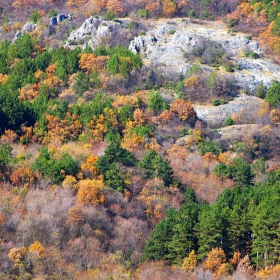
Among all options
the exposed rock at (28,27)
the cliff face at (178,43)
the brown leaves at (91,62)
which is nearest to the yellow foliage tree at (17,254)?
the brown leaves at (91,62)

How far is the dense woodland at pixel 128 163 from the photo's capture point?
6044cm

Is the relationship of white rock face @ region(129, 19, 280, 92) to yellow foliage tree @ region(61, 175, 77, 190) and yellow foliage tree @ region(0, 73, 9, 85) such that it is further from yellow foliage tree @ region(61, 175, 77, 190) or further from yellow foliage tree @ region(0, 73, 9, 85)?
yellow foliage tree @ region(61, 175, 77, 190)

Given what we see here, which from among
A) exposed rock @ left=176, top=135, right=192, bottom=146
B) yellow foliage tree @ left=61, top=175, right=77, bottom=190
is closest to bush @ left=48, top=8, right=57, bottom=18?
exposed rock @ left=176, top=135, right=192, bottom=146

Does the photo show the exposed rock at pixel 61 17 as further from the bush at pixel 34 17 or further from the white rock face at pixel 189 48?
the white rock face at pixel 189 48

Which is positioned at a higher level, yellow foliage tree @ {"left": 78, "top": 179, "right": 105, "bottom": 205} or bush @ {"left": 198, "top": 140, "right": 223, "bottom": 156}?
yellow foliage tree @ {"left": 78, "top": 179, "right": 105, "bottom": 205}

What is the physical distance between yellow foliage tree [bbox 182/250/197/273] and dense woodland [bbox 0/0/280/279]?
0.13 meters

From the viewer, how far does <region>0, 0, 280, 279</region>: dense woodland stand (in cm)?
6044

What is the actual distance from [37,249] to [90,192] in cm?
1173

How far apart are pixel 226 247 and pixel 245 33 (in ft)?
196

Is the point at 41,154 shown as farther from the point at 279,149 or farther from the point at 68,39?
the point at 68,39

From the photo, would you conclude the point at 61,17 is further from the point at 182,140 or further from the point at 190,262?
the point at 190,262

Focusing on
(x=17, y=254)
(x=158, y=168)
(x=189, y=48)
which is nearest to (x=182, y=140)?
(x=158, y=168)

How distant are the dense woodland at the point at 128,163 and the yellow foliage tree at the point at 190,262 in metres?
0.13

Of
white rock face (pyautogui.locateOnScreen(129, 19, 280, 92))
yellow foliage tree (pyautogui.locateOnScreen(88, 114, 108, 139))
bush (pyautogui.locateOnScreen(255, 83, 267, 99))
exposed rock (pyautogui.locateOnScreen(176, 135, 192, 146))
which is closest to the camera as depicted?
yellow foliage tree (pyautogui.locateOnScreen(88, 114, 108, 139))
